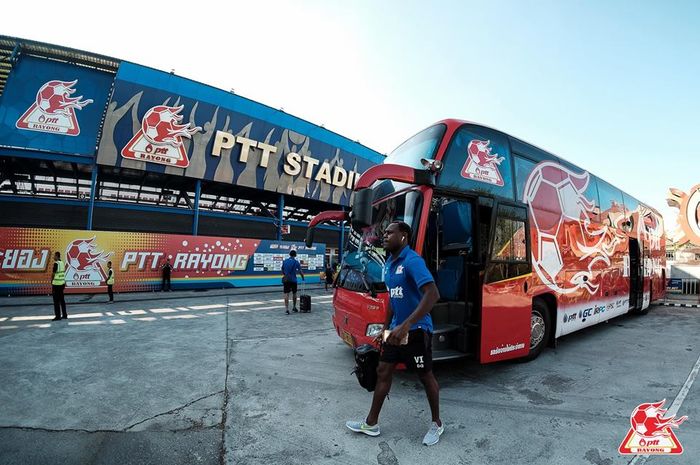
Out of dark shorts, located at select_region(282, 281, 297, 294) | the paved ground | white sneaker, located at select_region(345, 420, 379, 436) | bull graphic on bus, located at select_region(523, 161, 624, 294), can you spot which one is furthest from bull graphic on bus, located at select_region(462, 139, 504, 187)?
dark shorts, located at select_region(282, 281, 297, 294)

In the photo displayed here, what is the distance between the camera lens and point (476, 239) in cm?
480

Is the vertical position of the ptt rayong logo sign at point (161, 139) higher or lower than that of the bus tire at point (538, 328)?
higher

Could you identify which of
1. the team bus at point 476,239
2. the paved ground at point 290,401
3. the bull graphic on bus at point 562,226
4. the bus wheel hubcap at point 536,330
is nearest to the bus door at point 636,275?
the paved ground at point 290,401

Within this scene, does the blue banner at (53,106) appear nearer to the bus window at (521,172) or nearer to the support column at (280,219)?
the support column at (280,219)

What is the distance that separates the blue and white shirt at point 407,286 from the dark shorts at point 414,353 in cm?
8

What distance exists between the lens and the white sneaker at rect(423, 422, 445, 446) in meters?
2.92

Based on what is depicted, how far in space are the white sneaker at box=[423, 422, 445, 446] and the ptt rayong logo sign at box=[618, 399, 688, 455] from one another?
60.6 inches

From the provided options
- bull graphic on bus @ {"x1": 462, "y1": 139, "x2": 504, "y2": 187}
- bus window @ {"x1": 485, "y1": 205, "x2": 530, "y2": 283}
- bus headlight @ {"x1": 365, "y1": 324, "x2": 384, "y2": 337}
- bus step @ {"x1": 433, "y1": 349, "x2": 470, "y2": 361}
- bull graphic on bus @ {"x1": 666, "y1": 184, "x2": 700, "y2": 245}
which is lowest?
bus step @ {"x1": 433, "y1": 349, "x2": 470, "y2": 361}

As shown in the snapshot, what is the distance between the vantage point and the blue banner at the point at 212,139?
16.1 metres

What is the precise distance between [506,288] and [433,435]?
2.72m

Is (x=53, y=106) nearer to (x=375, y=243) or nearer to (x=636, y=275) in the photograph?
(x=375, y=243)

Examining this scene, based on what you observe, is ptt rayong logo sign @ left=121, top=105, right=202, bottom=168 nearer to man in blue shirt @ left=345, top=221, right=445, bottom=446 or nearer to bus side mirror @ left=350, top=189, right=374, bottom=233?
bus side mirror @ left=350, top=189, right=374, bottom=233

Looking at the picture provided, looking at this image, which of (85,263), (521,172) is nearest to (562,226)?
(521,172)

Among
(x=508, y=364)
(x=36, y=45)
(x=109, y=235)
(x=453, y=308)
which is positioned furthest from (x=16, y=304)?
(x=508, y=364)
